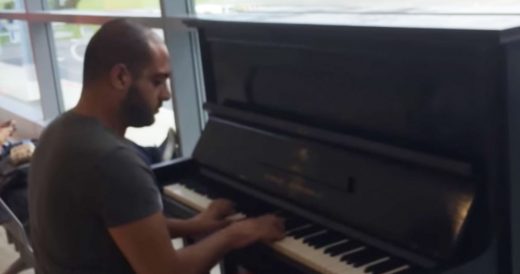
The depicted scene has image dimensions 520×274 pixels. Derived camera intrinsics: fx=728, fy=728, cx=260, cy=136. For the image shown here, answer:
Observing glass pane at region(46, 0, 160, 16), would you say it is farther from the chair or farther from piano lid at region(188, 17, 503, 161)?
piano lid at region(188, 17, 503, 161)

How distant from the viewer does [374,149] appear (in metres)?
1.74

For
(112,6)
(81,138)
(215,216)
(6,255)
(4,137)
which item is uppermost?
(112,6)

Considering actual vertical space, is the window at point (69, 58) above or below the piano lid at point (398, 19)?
below

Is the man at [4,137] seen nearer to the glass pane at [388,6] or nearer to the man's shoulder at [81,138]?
the glass pane at [388,6]

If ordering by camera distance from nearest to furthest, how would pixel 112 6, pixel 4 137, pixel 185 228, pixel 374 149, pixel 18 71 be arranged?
pixel 374 149
pixel 185 228
pixel 4 137
pixel 112 6
pixel 18 71

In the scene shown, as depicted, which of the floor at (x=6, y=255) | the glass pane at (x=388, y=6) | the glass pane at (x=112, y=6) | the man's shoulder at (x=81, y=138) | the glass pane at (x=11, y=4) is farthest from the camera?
the glass pane at (x=11, y=4)

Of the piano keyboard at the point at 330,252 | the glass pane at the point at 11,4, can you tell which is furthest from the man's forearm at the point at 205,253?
the glass pane at the point at 11,4

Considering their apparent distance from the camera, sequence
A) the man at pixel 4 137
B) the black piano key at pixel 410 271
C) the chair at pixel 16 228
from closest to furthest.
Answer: the black piano key at pixel 410 271 → the chair at pixel 16 228 → the man at pixel 4 137

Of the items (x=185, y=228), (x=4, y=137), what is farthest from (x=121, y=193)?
(x=4, y=137)

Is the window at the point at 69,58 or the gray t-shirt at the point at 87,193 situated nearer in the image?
the gray t-shirt at the point at 87,193

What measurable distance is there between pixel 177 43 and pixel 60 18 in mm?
1726

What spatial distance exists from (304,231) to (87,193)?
538mm

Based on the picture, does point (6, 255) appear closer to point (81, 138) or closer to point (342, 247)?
point (81, 138)

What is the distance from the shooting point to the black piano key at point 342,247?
5.46 feet
